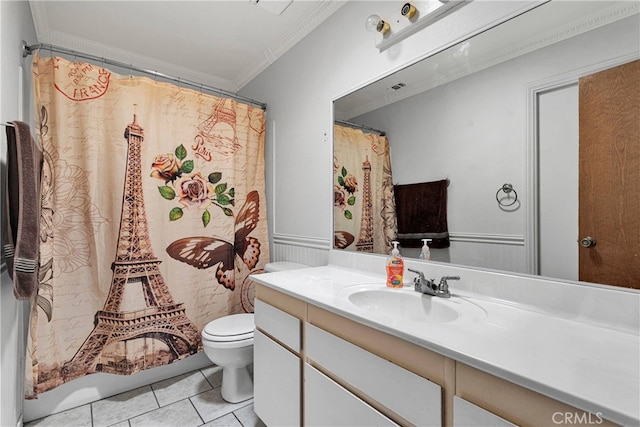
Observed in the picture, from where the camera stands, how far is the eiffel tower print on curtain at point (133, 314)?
171 centimetres

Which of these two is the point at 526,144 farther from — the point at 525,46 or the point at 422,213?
the point at 422,213

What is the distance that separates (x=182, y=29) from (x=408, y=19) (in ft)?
5.28

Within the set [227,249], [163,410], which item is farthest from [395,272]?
[163,410]

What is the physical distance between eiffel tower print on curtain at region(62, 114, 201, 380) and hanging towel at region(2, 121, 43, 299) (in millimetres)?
619

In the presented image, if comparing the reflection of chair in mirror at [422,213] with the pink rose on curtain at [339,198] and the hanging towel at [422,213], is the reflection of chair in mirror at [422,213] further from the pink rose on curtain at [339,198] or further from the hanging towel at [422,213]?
the pink rose on curtain at [339,198]

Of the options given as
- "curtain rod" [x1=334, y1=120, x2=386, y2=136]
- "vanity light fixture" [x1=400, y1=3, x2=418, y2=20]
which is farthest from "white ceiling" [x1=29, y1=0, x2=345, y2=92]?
"curtain rod" [x1=334, y1=120, x2=386, y2=136]

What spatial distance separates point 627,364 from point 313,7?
2.14 meters

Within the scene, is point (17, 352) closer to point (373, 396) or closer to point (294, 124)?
point (373, 396)

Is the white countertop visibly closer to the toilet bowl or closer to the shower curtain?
the toilet bowl

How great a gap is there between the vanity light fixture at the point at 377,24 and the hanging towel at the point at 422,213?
785mm

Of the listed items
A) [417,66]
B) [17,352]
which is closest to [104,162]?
[17,352]

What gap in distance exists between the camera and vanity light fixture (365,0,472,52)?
1.25 metres

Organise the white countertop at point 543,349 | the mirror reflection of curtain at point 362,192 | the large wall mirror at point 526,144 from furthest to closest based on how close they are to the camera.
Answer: the mirror reflection of curtain at point 362,192 < the large wall mirror at point 526,144 < the white countertop at point 543,349

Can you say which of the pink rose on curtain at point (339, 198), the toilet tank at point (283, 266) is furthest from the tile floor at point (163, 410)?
the pink rose on curtain at point (339, 198)
